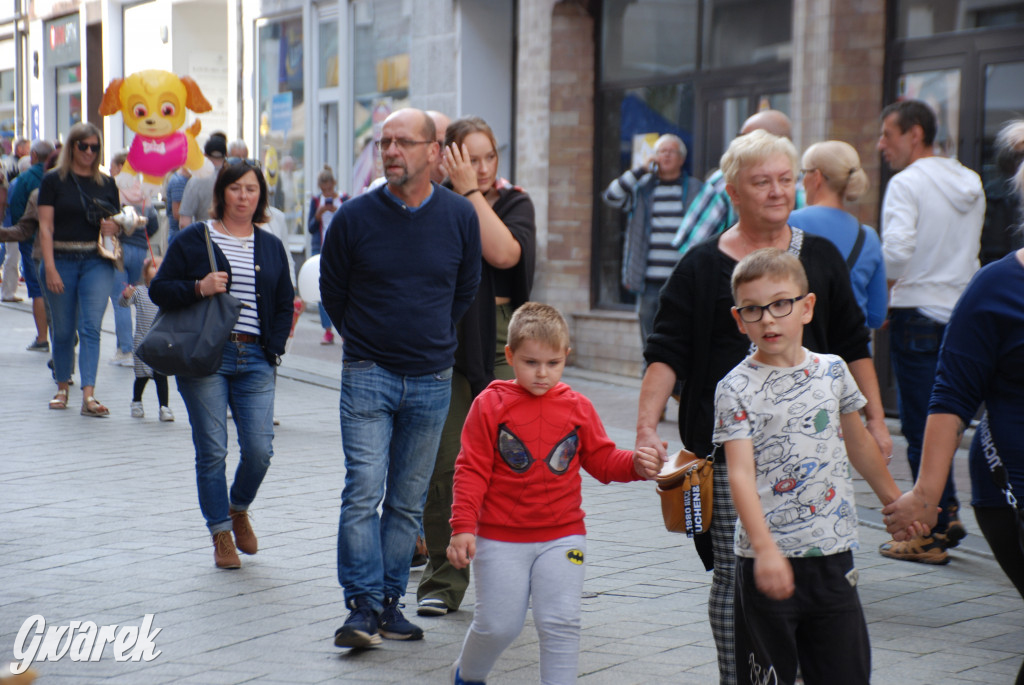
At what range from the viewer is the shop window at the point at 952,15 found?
354 inches

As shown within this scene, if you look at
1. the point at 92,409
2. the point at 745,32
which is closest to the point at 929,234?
the point at 745,32

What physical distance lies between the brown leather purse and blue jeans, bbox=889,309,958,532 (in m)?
3.11

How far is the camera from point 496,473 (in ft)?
12.6

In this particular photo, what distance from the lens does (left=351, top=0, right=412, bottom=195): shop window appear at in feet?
54.3

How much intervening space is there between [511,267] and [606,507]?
236 centimetres

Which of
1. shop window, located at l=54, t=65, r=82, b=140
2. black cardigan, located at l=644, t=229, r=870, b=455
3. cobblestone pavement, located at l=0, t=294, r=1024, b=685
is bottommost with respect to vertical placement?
cobblestone pavement, located at l=0, t=294, r=1024, b=685

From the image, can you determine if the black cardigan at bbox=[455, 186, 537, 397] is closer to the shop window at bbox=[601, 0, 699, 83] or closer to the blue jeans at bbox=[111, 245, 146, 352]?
the shop window at bbox=[601, 0, 699, 83]

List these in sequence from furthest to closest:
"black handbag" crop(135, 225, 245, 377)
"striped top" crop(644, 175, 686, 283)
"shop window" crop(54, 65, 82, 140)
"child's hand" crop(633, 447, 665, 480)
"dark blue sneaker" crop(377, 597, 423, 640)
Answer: "shop window" crop(54, 65, 82, 140) → "striped top" crop(644, 175, 686, 283) → "black handbag" crop(135, 225, 245, 377) → "dark blue sneaker" crop(377, 597, 423, 640) → "child's hand" crop(633, 447, 665, 480)

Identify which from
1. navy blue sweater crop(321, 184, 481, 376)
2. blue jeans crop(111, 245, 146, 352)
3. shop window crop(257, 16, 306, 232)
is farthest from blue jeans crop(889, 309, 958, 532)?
shop window crop(257, 16, 306, 232)

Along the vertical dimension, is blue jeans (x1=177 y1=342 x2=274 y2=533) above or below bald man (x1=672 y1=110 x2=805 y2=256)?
below

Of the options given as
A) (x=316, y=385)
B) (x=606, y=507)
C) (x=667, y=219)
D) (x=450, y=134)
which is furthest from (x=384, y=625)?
(x=316, y=385)

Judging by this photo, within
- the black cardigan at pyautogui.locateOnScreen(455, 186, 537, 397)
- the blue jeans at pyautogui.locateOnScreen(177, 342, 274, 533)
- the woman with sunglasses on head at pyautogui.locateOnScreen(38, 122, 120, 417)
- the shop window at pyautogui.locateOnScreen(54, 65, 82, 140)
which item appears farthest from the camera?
the shop window at pyautogui.locateOnScreen(54, 65, 82, 140)

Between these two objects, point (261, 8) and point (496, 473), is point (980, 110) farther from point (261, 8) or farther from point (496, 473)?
point (261, 8)

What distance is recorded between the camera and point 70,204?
982cm
